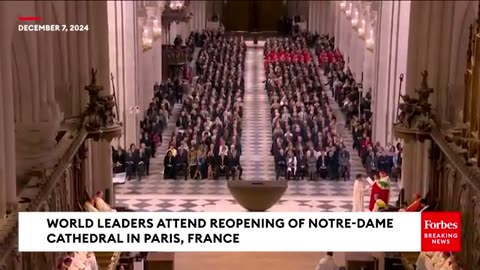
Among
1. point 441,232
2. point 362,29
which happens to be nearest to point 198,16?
point 362,29

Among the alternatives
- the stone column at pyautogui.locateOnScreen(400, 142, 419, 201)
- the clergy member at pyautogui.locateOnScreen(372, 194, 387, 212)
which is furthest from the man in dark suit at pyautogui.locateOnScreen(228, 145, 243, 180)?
the clergy member at pyautogui.locateOnScreen(372, 194, 387, 212)

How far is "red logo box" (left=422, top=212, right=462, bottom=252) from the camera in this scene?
8.75 m

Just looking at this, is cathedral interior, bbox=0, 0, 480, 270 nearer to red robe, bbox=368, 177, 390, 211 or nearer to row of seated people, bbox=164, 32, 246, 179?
row of seated people, bbox=164, 32, 246, 179

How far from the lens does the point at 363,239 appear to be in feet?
27.6

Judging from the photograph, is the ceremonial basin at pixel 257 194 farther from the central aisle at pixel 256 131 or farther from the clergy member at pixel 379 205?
the central aisle at pixel 256 131

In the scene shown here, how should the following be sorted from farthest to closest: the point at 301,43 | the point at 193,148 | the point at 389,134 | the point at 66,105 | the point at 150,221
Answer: the point at 301,43
the point at 389,134
the point at 193,148
the point at 66,105
the point at 150,221

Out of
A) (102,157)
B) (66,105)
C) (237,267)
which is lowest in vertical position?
(237,267)

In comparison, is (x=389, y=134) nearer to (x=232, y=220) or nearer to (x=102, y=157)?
(x=102, y=157)

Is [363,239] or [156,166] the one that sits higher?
[363,239]

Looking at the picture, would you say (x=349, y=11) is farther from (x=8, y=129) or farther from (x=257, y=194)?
(x=8, y=129)

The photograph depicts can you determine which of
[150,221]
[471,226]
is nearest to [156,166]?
[471,226]

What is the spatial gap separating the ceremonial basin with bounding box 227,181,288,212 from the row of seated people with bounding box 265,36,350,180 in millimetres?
7132

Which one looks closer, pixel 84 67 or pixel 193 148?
pixel 84 67

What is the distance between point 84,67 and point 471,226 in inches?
292
